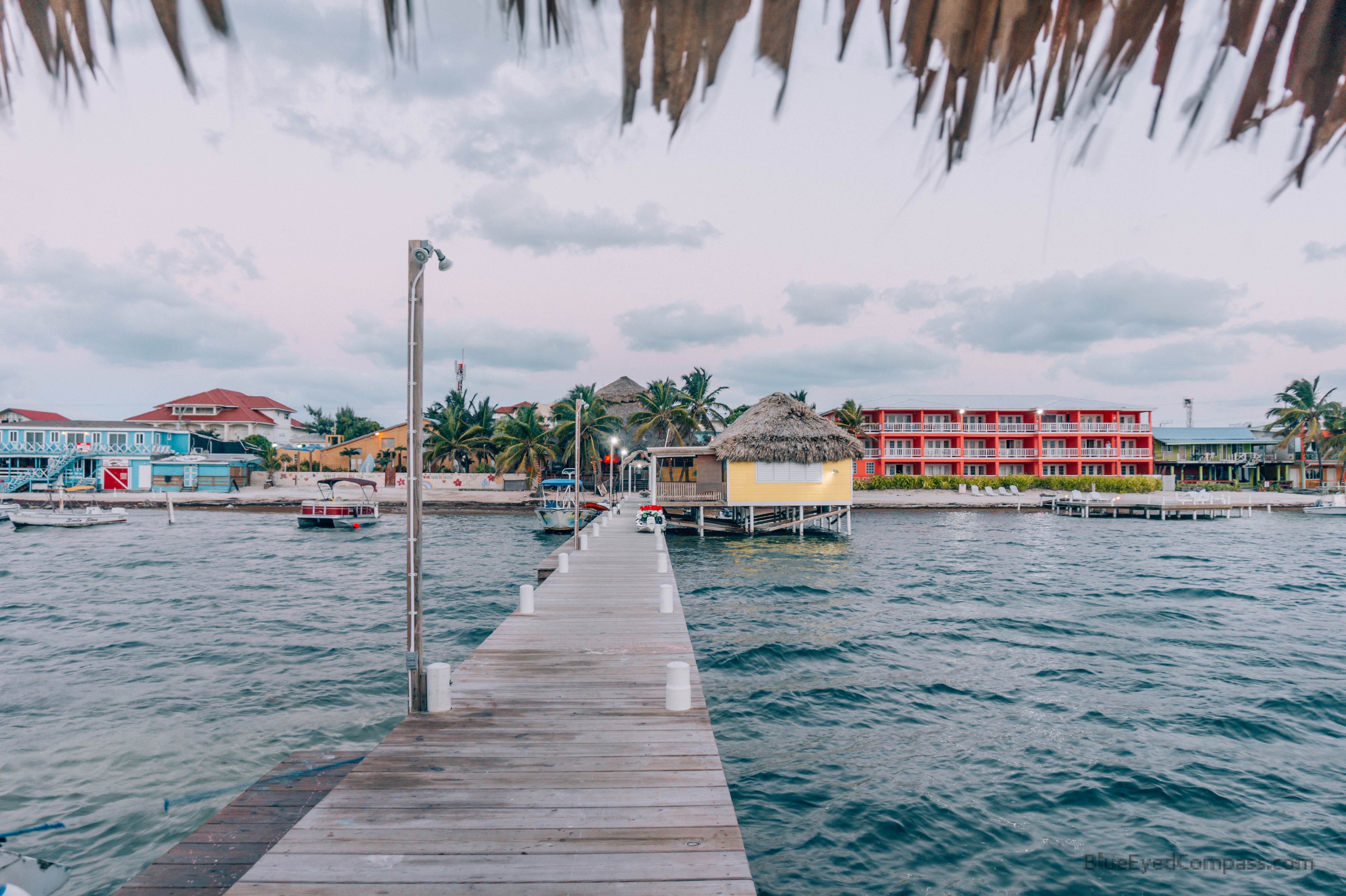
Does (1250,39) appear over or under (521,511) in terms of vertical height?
over

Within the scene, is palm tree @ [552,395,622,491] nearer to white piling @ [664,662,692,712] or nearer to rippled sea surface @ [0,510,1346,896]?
rippled sea surface @ [0,510,1346,896]

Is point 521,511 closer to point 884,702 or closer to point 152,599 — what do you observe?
point 152,599

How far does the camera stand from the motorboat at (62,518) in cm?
3619

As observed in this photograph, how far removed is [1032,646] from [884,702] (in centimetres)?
564

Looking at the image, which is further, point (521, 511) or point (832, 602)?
point (521, 511)

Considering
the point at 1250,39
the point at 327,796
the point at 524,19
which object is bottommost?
the point at 327,796

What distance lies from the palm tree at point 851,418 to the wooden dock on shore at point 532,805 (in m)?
50.5

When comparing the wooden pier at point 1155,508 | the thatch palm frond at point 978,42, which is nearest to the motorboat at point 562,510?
the thatch palm frond at point 978,42

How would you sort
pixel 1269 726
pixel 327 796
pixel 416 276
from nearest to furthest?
pixel 327 796, pixel 416 276, pixel 1269 726

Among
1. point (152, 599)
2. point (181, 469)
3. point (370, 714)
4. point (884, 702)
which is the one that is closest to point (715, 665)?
point (884, 702)

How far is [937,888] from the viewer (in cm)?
641

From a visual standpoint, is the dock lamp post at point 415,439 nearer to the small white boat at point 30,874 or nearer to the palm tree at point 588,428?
the small white boat at point 30,874

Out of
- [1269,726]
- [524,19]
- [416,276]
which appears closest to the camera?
[524,19]

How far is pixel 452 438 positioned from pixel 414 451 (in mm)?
48593
